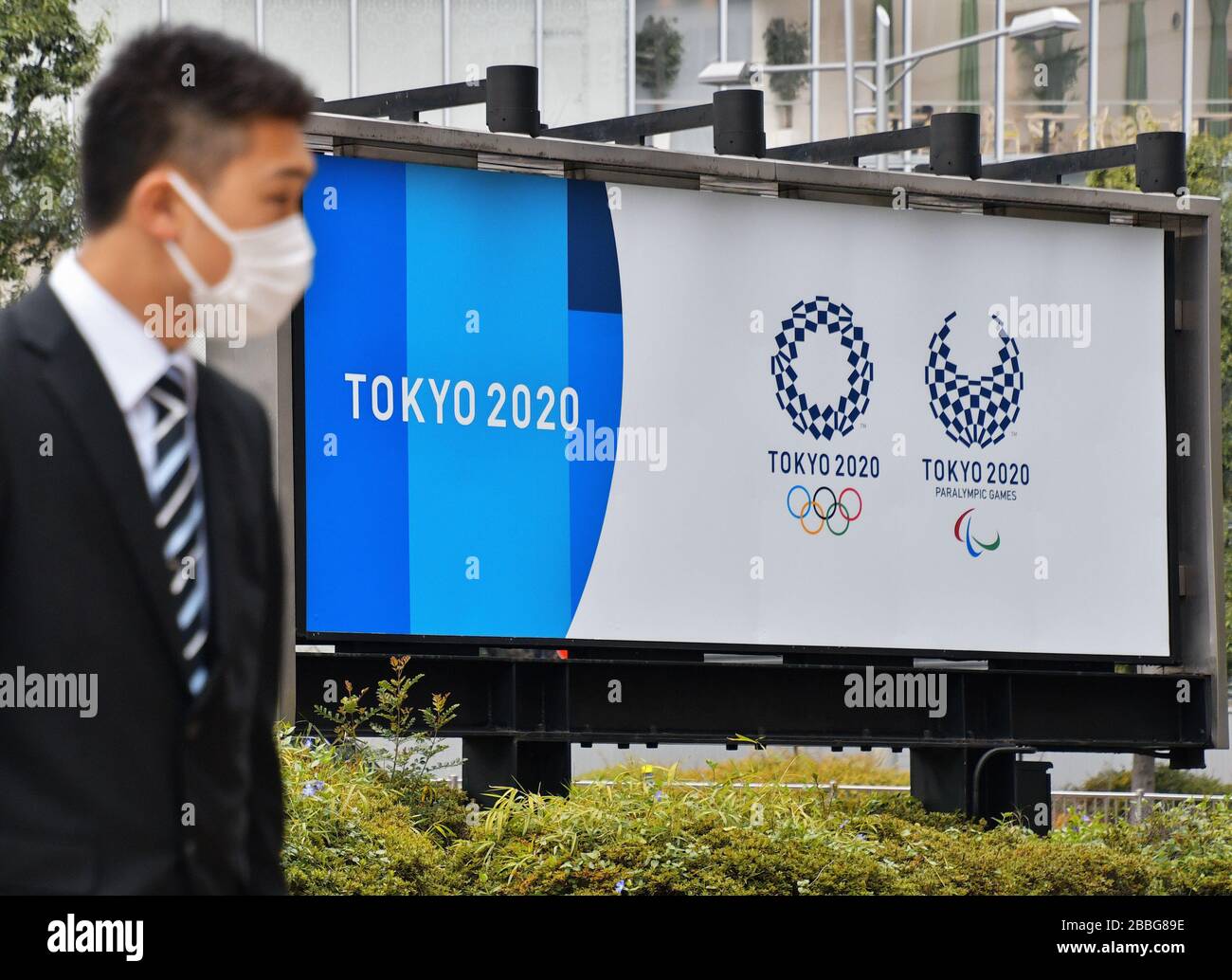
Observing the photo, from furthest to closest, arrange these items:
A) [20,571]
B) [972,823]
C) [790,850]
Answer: [972,823], [790,850], [20,571]

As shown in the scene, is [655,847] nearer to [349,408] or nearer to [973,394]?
[349,408]

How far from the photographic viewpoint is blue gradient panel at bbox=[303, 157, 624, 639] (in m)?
12.1

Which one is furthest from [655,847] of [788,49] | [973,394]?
[788,49]

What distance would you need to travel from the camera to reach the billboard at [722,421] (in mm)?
12203

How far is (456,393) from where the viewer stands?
12.4 m

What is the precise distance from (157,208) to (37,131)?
72.7 feet

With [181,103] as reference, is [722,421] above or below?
below

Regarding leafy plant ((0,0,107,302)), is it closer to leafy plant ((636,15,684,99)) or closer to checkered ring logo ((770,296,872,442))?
checkered ring logo ((770,296,872,442))

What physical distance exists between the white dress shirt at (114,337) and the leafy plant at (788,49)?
1378 inches

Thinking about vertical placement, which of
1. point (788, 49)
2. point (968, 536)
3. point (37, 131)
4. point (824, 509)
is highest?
point (788, 49)
